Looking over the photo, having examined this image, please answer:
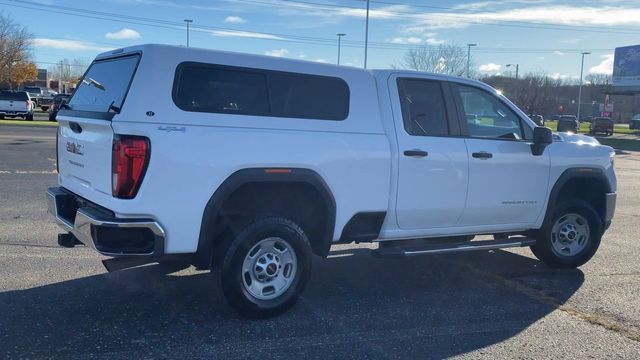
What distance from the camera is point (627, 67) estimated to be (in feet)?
205

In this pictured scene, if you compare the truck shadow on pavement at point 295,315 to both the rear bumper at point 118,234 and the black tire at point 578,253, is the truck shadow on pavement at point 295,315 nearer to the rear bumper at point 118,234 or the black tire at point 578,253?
the black tire at point 578,253

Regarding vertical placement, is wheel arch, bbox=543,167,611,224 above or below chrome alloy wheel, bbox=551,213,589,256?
above

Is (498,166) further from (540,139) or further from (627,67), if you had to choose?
(627,67)

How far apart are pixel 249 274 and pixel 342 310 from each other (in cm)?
92

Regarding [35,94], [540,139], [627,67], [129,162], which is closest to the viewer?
[129,162]

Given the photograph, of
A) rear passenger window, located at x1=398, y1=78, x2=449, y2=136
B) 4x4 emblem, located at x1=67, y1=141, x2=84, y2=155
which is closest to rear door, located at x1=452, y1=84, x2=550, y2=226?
rear passenger window, located at x1=398, y1=78, x2=449, y2=136

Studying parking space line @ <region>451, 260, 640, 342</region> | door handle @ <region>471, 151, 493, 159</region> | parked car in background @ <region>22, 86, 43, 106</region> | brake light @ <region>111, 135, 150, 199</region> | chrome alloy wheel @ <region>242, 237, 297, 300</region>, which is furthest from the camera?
parked car in background @ <region>22, 86, 43, 106</region>

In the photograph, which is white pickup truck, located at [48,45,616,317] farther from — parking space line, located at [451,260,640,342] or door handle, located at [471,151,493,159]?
parking space line, located at [451,260,640,342]

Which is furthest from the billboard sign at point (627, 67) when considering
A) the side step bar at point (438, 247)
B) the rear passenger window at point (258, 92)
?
the rear passenger window at point (258, 92)

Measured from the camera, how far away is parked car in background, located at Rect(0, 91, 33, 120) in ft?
109

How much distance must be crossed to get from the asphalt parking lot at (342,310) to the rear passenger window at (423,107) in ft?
5.20

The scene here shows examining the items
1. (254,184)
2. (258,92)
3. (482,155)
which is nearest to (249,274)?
(254,184)

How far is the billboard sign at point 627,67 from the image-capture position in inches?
2421

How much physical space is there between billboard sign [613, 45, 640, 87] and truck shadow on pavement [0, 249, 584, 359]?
208 ft
